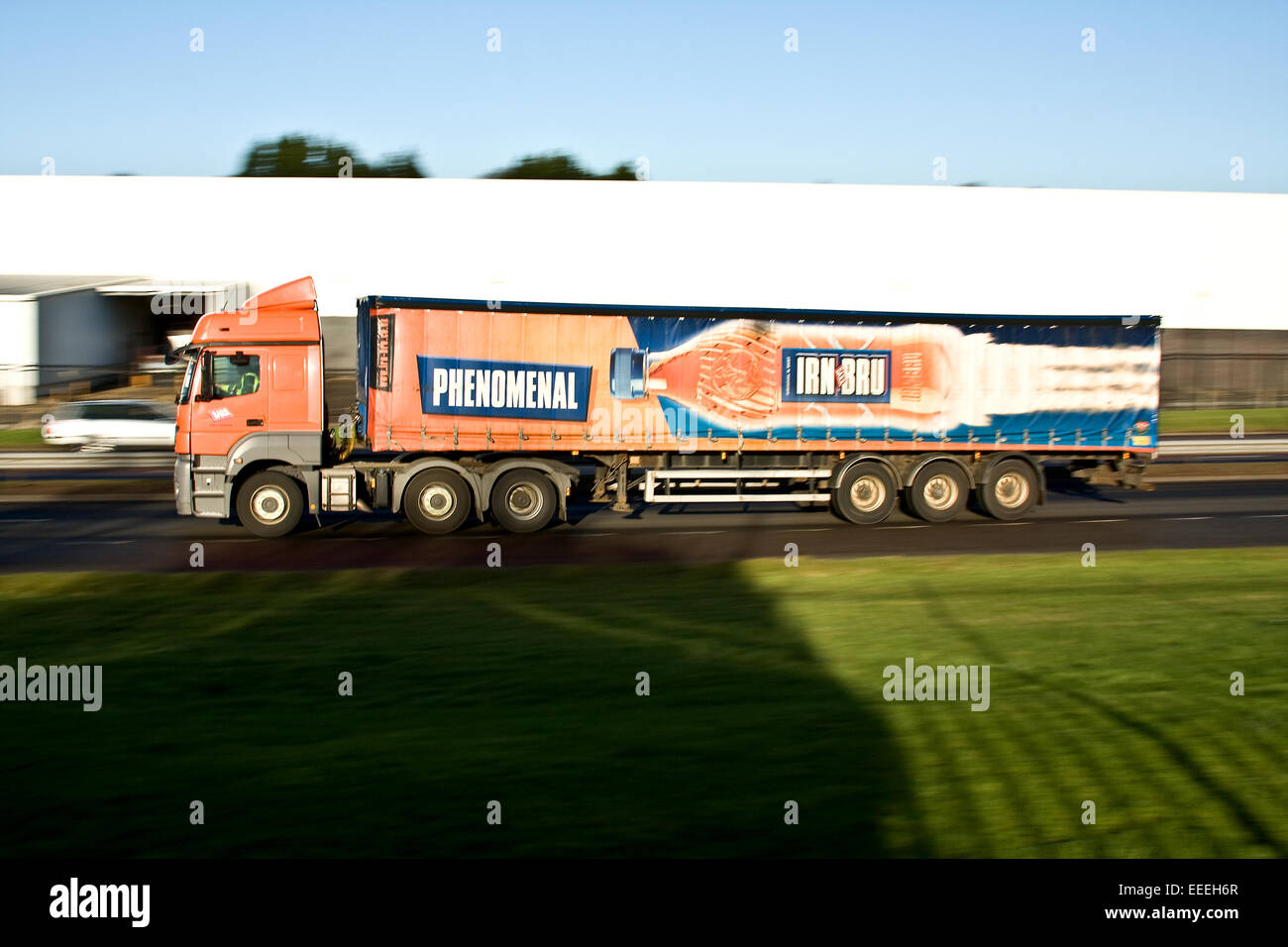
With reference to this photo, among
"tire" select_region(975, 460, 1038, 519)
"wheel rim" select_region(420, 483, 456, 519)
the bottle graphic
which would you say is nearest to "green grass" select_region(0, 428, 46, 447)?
"wheel rim" select_region(420, 483, 456, 519)

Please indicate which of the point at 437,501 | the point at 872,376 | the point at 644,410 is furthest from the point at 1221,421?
the point at 437,501

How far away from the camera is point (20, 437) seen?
35.6m

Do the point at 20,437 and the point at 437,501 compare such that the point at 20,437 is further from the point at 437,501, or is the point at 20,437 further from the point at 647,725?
the point at 647,725

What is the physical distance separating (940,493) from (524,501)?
7.34m

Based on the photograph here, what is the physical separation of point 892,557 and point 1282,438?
25887 millimetres

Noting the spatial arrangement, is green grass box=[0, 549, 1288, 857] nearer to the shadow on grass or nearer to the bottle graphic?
the shadow on grass

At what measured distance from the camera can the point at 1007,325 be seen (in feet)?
65.6

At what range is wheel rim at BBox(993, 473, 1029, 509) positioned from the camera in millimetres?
20250

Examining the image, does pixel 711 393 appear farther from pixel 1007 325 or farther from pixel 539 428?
pixel 1007 325

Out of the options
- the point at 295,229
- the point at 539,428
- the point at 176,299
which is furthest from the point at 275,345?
the point at 176,299

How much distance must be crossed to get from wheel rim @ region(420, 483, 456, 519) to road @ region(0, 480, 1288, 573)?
0.44 m

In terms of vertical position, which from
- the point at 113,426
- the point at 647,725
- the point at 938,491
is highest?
the point at 113,426

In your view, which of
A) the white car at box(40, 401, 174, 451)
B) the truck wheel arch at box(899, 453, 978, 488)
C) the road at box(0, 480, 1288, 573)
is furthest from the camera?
the white car at box(40, 401, 174, 451)

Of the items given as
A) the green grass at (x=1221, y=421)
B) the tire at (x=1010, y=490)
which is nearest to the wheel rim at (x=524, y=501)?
the tire at (x=1010, y=490)
